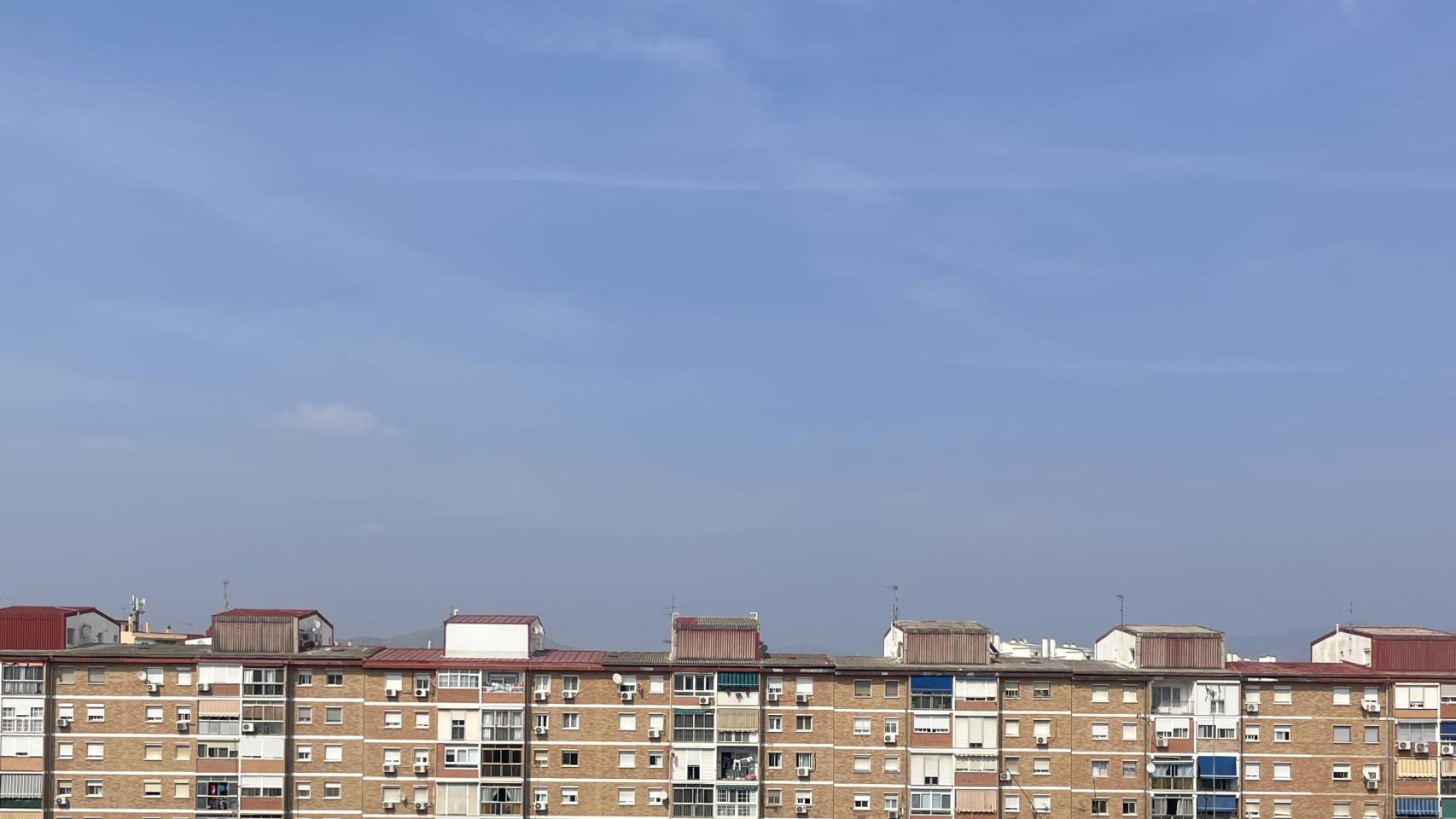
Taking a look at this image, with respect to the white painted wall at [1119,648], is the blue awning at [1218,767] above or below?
below

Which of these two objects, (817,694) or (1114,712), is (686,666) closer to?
(817,694)

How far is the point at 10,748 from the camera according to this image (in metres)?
85.9

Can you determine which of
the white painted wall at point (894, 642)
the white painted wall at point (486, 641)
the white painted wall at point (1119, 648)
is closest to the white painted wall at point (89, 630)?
the white painted wall at point (486, 641)

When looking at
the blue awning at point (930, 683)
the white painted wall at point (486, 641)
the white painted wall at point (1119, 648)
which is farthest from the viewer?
the white painted wall at point (1119, 648)

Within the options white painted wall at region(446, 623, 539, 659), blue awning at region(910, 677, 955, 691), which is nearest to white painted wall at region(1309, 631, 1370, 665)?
blue awning at region(910, 677, 955, 691)

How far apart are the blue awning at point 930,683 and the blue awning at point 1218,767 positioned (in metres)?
17.9

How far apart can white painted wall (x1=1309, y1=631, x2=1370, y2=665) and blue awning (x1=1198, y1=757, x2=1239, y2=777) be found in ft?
40.2

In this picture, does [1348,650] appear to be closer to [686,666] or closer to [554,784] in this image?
[686,666]

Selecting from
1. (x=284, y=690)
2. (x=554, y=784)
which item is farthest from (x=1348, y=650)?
(x=284, y=690)

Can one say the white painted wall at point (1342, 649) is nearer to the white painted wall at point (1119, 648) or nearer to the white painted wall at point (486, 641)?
the white painted wall at point (1119, 648)

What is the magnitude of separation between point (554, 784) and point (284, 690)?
19636mm

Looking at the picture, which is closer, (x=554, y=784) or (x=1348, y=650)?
(x=554, y=784)

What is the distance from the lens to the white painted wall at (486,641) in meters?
89.1

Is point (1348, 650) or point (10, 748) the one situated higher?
point (1348, 650)
